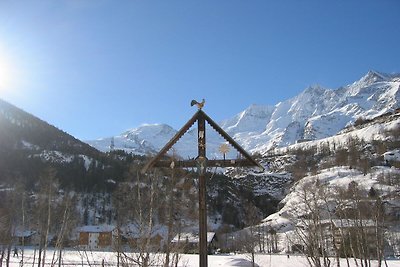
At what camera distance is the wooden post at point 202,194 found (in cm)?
1027

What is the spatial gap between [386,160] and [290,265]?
152 metres

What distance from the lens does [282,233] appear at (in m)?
123

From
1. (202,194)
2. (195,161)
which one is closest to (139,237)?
(202,194)

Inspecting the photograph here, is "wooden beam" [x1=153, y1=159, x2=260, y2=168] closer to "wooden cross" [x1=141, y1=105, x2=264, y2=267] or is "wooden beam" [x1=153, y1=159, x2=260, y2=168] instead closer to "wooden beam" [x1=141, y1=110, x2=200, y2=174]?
"wooden cross" [x1=141, y1=105, x2=264, y2=267]

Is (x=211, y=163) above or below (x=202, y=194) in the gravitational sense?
above

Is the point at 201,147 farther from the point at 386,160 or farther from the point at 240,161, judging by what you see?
the point at 386,160

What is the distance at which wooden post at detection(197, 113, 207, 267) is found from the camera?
10.3 m

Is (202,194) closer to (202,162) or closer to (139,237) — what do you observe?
(202,162)

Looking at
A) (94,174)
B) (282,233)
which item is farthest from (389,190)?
(94,174)

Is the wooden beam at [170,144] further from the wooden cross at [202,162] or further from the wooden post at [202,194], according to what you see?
the wooden post at [202,194]

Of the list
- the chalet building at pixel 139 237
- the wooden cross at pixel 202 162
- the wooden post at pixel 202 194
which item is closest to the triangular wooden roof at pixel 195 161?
the wooden cross at pixel 202 162

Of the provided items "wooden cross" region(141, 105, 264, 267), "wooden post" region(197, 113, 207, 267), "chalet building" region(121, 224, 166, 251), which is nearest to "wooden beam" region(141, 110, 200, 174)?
"wooden cross" region(141, 105, 264, 267)

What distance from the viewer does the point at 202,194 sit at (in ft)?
34.8

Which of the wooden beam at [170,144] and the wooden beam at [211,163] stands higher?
the wooden beam at [170,144]
